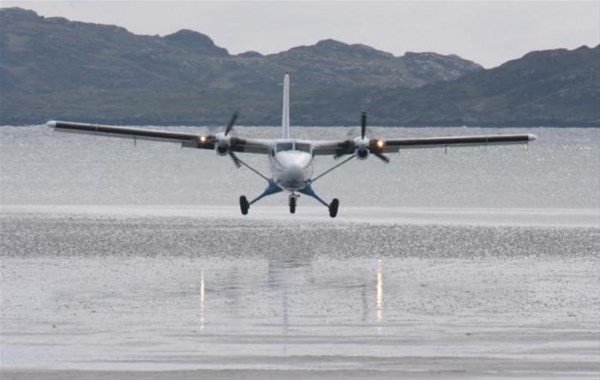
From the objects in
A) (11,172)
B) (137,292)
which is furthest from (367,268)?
(11,172)

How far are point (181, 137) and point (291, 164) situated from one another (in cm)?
731

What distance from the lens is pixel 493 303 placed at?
26516 millimetres

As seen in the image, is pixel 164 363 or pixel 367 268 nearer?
pixel 164 363

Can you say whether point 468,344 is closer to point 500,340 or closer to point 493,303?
point 500,340

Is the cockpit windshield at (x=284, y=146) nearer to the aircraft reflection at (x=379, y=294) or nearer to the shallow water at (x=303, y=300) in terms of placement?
the shallow water at (x=303, y=300)

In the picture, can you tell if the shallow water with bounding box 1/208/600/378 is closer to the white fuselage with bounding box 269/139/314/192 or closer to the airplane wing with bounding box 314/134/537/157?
the white fuselage with bounding box 269/139/314/192

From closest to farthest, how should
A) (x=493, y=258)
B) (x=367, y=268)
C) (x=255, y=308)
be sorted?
(x=255, y=308) < (x=367, y=268) < (x=493, y=258)

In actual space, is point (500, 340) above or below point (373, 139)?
below

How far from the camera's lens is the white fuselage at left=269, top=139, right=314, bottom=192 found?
52844mm

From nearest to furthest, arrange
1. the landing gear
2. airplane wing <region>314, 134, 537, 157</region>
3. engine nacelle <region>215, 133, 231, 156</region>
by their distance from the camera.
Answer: the landing gear → engine nacelle <region>215, 133, 231, 156</region> → airplane wing <region>314, 134, 537, 157</region>

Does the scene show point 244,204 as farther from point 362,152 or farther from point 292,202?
point 362,152

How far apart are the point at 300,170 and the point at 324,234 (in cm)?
757

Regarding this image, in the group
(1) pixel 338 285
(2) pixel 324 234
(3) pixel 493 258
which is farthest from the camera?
(2) pixel 324 234

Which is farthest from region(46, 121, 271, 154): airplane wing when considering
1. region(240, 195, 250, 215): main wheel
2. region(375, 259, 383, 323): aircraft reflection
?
region(375, 259, 383, 323): aircraft reflection
